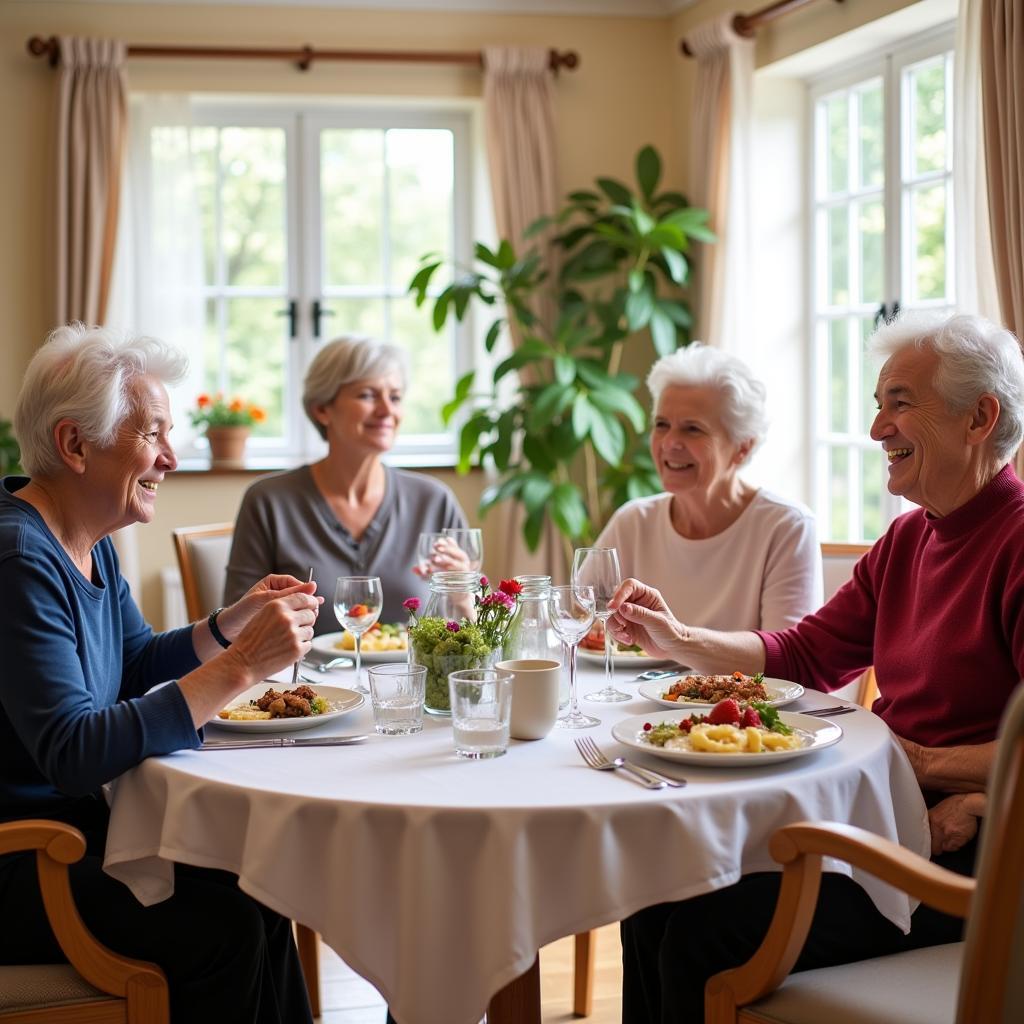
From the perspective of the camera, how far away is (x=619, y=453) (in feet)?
15.4

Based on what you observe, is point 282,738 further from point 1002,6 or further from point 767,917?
point 1002,6

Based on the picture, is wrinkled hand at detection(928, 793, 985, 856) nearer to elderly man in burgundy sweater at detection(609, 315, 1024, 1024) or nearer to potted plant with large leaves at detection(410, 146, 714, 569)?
elderly man in burgundy sweater at detection(609, 315, 1024, 1024)

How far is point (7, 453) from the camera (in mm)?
4797

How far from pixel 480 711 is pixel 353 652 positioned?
0.83 m

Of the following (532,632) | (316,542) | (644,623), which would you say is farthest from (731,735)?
(316,542)

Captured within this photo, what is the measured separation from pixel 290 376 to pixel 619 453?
5.46 feet

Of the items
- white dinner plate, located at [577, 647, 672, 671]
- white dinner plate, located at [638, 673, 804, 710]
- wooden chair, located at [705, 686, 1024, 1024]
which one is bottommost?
wooden chair, located at [705, 686, 1024, 1024]

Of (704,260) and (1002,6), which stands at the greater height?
(1002,6)

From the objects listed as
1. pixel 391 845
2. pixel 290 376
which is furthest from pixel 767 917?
pixel 290 376

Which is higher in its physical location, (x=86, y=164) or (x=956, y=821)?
(x=86, y=164)

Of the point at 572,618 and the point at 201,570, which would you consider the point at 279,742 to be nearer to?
the point at 572,618

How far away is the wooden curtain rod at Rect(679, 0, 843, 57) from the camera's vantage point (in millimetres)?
4327

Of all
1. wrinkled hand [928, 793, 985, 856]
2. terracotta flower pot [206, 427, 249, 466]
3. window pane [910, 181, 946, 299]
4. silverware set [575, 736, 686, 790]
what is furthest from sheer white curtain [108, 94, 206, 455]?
wrinkled hand [928, 793, 985, 856]

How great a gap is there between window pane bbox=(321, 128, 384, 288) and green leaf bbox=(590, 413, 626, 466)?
1.46m
